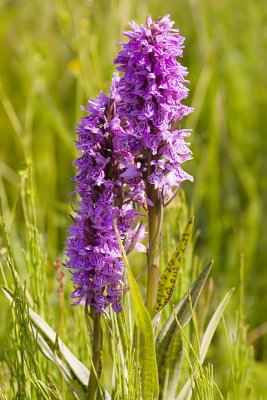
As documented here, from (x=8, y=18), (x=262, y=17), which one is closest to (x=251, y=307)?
(x=262, y=17)

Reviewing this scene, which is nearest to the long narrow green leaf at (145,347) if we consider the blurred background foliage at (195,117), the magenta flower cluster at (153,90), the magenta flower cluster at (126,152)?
the magenta flower cluster at (126,152)

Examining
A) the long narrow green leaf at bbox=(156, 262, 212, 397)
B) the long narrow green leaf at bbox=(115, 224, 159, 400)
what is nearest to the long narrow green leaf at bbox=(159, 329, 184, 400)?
the long narrow green leaf at bbox=(156, 262, 212, 397)

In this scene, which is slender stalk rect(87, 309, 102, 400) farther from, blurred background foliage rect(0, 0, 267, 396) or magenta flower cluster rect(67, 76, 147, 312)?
blurred background foliage rect(0, 0, 267, 396)

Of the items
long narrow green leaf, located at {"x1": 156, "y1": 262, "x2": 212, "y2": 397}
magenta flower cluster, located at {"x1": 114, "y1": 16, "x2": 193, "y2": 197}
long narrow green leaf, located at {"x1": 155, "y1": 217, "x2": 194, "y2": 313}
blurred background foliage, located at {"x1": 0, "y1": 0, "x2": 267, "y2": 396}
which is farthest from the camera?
blurred background foliage, located at {"x1": 0, "y1": 0, "x2": 267, "y2": 396}

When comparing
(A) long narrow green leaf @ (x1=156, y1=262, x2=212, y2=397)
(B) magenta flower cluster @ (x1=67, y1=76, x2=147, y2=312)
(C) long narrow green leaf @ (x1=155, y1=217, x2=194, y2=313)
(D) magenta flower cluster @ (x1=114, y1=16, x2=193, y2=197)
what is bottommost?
(A) long narrow green leaf @ (x1=156, y1=262, x2=212, y2=397)

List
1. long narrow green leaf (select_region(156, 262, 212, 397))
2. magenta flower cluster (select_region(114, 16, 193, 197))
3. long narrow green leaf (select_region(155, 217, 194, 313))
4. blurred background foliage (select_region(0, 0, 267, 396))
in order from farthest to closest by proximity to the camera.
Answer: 1. blurred background foliage (select_region(0, 0, 267, 396))
2. long narrow green leaf (select_region(156, 262, 212, 397))
3. long narrow green leaf (select_region(155, 217, 194, 313))
4. magenta flower cluster (select_region(114, 16, 193, 197))
